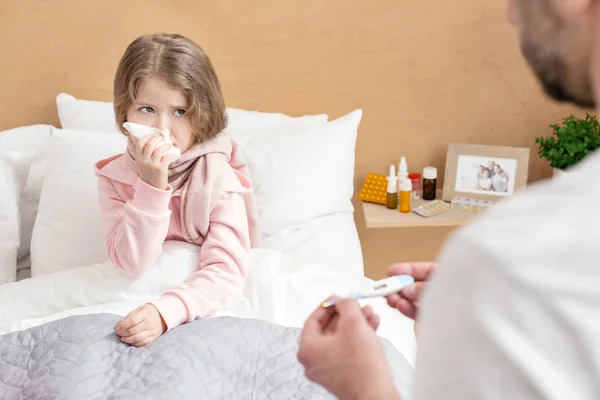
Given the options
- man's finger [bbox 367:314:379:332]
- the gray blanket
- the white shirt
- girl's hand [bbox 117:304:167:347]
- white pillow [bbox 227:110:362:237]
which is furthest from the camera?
white pillow [bbox 227:110:362:237]

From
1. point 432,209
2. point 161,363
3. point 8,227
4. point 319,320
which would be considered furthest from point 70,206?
point 319,320

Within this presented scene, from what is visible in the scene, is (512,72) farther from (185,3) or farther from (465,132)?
(185,3)

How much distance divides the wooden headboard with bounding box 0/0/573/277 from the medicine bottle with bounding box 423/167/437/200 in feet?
0.33

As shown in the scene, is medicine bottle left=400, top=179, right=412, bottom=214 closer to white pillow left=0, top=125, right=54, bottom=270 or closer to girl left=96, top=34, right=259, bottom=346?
girl left=96, top=34, right=259, bottom=346

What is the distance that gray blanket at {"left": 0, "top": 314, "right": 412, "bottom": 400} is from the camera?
3.77ft

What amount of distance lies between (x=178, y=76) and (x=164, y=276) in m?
0.44

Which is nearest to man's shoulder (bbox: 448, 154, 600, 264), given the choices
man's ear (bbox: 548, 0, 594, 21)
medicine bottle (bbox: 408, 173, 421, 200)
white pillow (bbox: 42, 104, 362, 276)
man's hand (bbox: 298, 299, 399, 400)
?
man's ear (bbox: 548, 0, 594, 21)

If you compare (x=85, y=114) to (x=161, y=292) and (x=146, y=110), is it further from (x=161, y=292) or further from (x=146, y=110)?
(x=161, y=292)

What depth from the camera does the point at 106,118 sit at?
1.98 meters

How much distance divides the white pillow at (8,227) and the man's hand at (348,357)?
1.25m

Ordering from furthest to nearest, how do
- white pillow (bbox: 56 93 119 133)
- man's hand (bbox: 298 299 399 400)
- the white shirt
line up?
white pillow (bbox: 56 93 119 133), man's hand (bbox: 298 299 399 400), the white shirt

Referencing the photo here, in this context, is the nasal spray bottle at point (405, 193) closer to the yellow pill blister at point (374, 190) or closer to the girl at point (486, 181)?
the yellow pill blister at point (374, 190)

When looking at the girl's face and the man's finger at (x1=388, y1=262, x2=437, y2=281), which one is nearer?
the man's finger at (x1=388, y1=262, x2=437, y2=281)

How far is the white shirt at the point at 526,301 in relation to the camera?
0.44 metres
